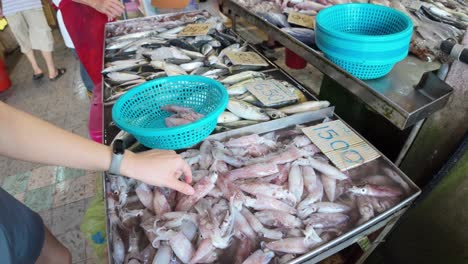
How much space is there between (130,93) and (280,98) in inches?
34.1

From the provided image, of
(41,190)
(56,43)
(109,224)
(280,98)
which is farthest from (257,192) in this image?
(56,43)

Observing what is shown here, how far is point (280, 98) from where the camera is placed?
5.99 feet

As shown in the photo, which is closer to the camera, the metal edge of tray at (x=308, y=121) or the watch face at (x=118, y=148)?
the watch face at (x=118, y=148)

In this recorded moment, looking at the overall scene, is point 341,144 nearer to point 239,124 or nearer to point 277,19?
point 239,124

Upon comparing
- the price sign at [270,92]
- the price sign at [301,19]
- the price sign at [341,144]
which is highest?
the price sign at [301,19]

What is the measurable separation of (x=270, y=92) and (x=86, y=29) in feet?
6.99

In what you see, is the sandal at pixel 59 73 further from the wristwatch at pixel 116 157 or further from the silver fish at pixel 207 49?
the wristwatch at pixel 116 157

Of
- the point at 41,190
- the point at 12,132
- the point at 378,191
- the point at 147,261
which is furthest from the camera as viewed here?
the point at 41,190

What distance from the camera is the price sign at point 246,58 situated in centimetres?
220

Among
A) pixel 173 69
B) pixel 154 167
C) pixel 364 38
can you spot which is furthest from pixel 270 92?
pixel 154 167

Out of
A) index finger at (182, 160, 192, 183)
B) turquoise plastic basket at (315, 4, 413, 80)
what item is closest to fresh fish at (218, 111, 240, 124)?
index finger at (182, 160, 192, 183)

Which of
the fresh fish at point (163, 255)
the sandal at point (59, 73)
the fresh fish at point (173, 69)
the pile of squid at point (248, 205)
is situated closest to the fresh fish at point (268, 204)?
the pile of squid at point (248, 205)

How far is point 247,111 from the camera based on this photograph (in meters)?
1.68

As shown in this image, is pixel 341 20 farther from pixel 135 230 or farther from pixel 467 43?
pixel 135 230
